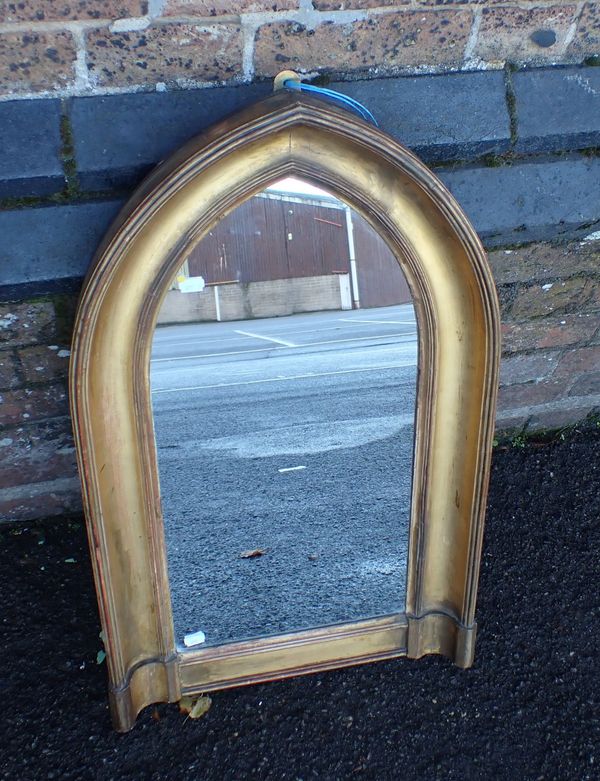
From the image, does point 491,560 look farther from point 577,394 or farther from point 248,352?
point 248,352

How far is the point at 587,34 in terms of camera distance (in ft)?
4.38

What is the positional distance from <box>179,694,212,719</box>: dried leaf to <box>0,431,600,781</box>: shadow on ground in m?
0.02

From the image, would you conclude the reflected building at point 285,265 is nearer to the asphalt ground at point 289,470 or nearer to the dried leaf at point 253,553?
the asphalt ground at point 289,470

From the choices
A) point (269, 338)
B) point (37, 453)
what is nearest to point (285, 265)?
point (269, 338)

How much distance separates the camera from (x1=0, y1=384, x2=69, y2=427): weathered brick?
1.67 m

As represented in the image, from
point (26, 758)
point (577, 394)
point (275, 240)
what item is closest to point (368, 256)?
point (275, 240)

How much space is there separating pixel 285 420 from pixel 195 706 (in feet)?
2.41

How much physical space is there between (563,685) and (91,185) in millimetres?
1658

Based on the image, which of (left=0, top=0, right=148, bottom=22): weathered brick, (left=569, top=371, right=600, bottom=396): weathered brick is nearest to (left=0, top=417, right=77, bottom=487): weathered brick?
(left=0, top=0, right=148, bottom=22): weathered brick

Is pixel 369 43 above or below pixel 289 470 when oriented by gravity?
above

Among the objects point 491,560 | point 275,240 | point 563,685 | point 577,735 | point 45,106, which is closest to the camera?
point 45,106

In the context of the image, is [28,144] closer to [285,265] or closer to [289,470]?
[285,265]

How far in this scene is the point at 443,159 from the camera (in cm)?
138

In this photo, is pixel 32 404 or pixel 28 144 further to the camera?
pixel 32 404
